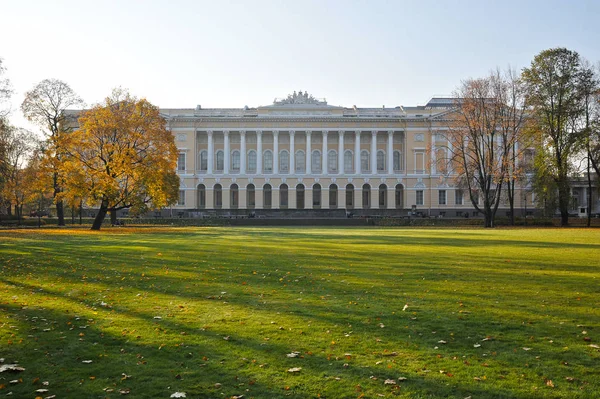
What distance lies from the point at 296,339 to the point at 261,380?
162 cm

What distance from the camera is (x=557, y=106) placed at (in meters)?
50.8

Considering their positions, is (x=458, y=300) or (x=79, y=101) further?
(x=79, y=101)

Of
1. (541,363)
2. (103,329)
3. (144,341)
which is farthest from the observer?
(103,329)

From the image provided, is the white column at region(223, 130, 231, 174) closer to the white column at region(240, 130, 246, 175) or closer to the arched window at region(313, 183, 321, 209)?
the white column at region(240, 130, 246, 175)

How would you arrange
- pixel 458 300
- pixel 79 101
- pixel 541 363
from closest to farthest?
pixel 541 363, pixel 458 300, pixel 79 101

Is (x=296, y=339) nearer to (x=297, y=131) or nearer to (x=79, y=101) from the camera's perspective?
(x=79, y=101)

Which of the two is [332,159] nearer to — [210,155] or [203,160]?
[210,155]

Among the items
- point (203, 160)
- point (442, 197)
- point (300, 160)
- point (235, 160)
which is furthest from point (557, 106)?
point (203, 160)

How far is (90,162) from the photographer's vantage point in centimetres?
3959

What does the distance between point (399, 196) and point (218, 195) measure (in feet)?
89.0

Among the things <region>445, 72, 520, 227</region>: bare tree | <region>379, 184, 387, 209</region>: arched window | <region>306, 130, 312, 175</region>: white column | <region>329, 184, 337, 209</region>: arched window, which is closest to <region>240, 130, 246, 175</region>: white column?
<region>306, 130, 312, 175</region>: white column

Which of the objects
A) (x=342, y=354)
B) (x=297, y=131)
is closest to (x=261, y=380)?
(x=342, y=354)

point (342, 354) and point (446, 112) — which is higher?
point (446, 112)

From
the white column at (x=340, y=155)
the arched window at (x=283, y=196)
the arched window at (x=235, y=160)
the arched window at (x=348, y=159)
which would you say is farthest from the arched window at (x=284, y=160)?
the arched window at (x=348, y=159)
